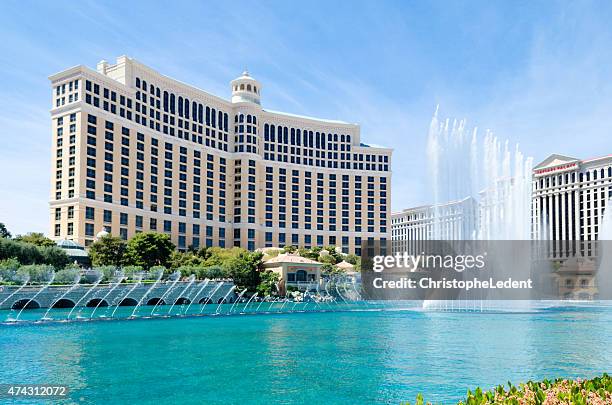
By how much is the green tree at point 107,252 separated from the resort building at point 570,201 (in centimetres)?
10075

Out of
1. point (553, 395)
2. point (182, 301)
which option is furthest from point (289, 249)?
point (553, 395)

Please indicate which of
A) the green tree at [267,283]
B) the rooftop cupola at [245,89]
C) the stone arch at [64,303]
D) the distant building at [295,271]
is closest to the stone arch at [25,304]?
the stone arch at [64,303]

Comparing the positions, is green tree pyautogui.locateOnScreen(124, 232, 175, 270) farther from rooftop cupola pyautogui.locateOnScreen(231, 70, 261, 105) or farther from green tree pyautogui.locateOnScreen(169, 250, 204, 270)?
rooftop cupola pyautogui.locateOnScreen(231, 70, 261, 105)

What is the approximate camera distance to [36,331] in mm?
44406

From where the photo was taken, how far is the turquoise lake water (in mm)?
23953

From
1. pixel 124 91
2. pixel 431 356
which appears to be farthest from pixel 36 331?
pixel 124 91

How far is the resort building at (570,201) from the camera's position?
151250 mm

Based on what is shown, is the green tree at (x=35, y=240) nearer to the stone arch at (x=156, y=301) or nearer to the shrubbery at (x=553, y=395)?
the stone arch at (x=156, y=301)

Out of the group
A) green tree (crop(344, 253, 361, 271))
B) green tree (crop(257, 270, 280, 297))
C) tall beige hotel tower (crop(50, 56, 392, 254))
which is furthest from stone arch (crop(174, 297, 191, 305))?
green tree (crop(344, 253, 361, 271))

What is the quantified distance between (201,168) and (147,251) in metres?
38.8

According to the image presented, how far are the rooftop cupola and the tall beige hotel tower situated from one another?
26 centimetres

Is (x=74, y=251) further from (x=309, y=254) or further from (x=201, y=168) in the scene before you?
(x=309, y=254)

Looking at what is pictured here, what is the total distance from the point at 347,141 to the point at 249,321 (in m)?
107

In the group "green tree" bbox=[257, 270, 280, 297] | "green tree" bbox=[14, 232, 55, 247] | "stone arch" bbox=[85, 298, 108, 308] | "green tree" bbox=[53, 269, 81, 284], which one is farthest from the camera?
"green tree" bbox=[257, 270, 280, 297]
